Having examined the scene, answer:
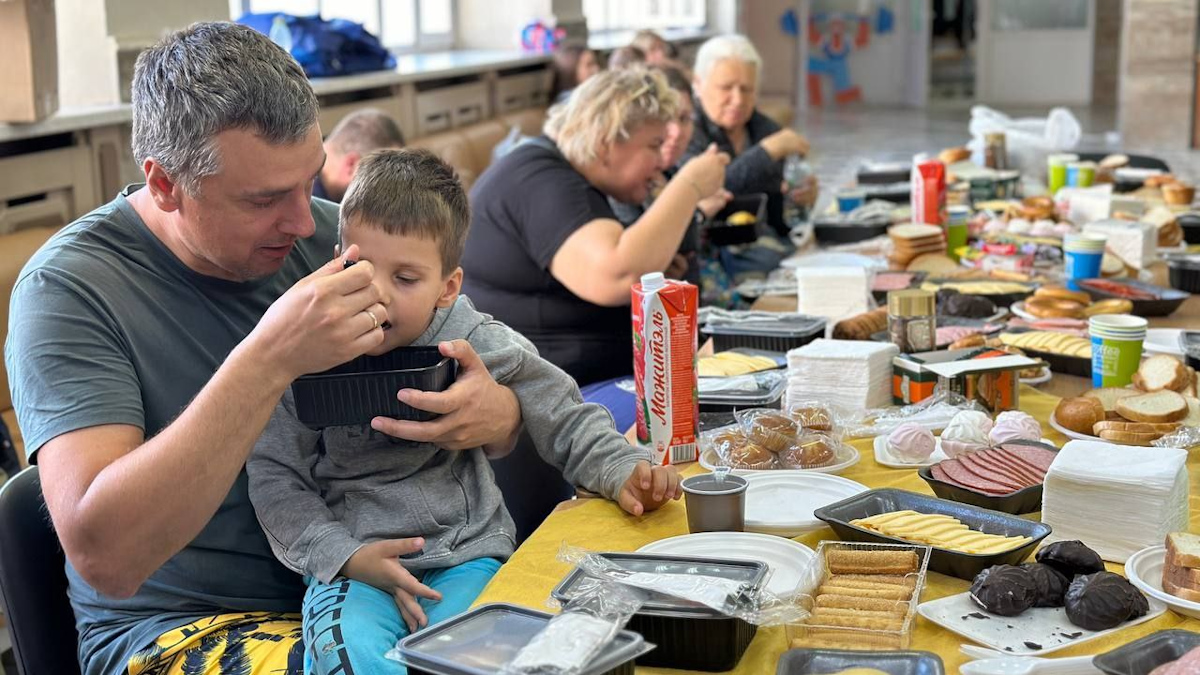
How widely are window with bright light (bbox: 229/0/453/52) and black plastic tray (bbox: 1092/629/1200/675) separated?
6269 millimetres

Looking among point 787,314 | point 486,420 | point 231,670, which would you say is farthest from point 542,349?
point 231,670

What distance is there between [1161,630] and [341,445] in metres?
1.14

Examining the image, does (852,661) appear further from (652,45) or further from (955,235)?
(652,45)

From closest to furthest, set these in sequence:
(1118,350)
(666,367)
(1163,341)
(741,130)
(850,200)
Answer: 1. (666,367)
2. (1118,350)
3. (1163,341)
4. (850,200)
5. (741,130)

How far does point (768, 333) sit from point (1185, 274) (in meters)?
1.28

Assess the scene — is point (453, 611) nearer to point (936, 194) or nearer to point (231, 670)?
point (231, 670)

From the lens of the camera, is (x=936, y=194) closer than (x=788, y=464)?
No

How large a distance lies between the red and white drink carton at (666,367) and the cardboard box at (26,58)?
9.36ft

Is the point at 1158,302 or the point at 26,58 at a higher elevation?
the point at 26,58

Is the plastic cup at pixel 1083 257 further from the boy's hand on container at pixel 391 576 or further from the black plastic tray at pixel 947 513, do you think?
the boy's hand on container at pixel 391 576

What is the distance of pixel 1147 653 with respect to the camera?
4.11 ft

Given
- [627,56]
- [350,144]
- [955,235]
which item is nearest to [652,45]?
[627,56]

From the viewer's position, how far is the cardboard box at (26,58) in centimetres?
397

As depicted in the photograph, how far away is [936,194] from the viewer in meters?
4.10
